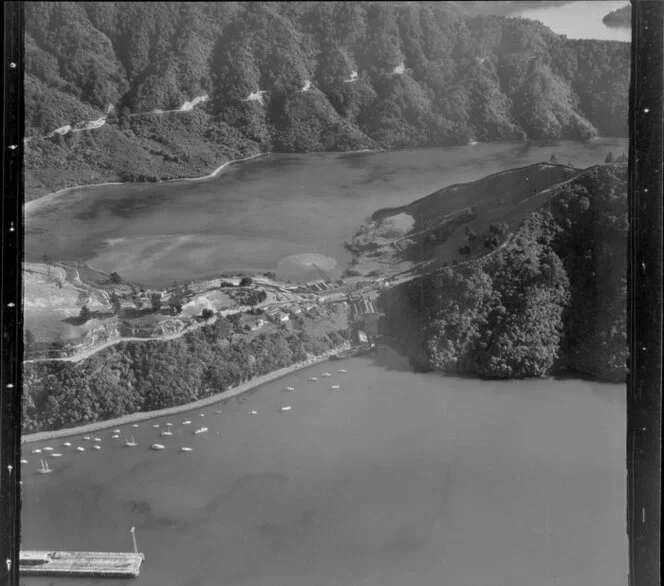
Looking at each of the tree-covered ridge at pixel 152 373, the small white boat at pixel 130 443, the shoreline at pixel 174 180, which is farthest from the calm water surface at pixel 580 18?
the small white boat at pixel 130 443

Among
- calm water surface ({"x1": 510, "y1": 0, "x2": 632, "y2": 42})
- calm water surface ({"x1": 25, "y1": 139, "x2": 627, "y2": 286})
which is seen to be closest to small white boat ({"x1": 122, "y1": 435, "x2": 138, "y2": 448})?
calm water surface ({"x1": 25, "y1": 139, "x2": 627, "y2": 286})

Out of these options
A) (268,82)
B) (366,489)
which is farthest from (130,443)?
(268,82)

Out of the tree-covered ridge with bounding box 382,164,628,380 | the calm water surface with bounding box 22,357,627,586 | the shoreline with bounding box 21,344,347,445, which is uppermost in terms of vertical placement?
the tree-covered ridge with bounding box 382,164,628,380

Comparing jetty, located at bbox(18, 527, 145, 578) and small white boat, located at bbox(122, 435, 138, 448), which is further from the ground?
small white boat, located at bbox(122, 435, 138, 448)

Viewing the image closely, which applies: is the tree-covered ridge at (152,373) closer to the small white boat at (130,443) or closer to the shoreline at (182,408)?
the shoreline at (182,408)

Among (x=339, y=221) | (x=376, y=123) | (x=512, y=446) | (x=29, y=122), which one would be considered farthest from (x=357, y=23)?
(x=512, y=446)

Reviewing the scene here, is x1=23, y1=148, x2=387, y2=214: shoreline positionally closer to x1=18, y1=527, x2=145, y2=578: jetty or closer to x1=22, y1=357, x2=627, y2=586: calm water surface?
x1=22, y1=357, x2=627, y2=586: calm water surface

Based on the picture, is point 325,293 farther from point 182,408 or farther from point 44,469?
point 44,469
